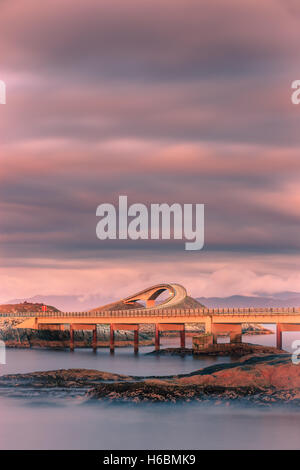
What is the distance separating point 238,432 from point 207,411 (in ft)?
18.9

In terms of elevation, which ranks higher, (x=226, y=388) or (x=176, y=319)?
(x=176, y=319)

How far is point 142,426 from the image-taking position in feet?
196

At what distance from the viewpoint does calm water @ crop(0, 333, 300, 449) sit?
56.4 meters

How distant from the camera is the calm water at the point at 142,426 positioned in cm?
5641

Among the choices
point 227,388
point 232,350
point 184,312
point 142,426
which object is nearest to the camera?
point 142,426

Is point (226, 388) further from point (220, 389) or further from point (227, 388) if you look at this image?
point (220, 389)

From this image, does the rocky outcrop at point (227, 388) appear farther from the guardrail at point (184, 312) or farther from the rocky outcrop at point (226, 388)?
the guardrail at point (184, 312)

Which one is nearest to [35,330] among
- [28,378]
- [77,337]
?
[77,337]

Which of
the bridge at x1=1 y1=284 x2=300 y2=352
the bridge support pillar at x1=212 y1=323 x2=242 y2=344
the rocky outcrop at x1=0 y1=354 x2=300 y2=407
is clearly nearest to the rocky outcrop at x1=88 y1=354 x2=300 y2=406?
the rocky outcrop at x1=0 y1=354 x2=300 y2=407

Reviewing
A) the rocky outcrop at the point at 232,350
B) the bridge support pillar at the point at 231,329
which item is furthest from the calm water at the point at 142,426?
the bridge support pillar at the point at 231,329

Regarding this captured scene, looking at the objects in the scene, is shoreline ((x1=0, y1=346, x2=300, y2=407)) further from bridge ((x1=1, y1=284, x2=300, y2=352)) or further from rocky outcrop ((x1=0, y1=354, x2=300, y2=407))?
bridge ((x1=1, y1=284, x2=300, y2=352))

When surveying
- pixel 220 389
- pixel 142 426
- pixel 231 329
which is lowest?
pixel 142 426

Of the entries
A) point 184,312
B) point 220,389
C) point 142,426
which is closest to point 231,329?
point 184,312
